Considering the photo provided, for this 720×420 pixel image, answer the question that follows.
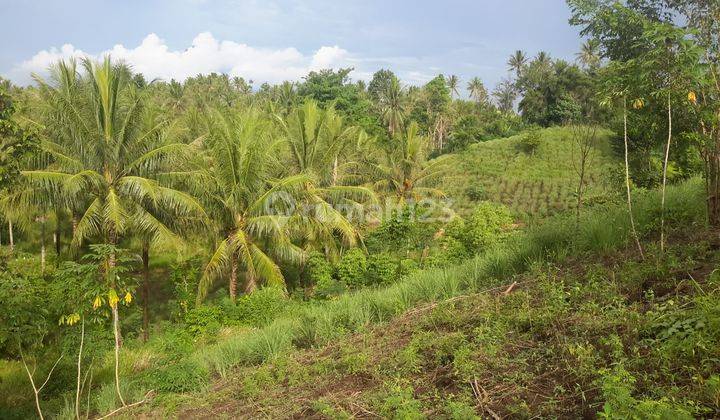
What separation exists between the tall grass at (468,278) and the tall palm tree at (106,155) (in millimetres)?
5684

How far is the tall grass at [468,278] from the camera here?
555cm

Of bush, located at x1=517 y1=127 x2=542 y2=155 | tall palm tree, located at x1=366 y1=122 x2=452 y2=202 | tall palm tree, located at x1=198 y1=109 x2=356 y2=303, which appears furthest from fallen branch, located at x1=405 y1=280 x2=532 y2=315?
bush, located at x1=517 y1=127 x2=542 y2=155

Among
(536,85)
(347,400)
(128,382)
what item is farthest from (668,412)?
(536,85)

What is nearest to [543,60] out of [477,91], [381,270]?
[477,91]

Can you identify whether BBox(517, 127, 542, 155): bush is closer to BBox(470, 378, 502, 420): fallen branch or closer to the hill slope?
the hill slope

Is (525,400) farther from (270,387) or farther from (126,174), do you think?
(126,174)

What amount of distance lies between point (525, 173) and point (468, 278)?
26.6 meters

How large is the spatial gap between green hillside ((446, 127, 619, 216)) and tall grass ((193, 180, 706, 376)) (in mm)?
19527

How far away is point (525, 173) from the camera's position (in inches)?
1206

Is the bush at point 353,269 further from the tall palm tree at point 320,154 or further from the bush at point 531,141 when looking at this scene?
the bush at point 531,141

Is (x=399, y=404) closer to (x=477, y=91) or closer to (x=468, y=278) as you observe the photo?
(x=468, y=278)

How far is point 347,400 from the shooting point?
370cm

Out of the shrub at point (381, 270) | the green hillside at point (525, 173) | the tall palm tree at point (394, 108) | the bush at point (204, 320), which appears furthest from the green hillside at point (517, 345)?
the tall palm tree at point (394, 108)

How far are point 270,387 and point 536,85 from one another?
147 ft
